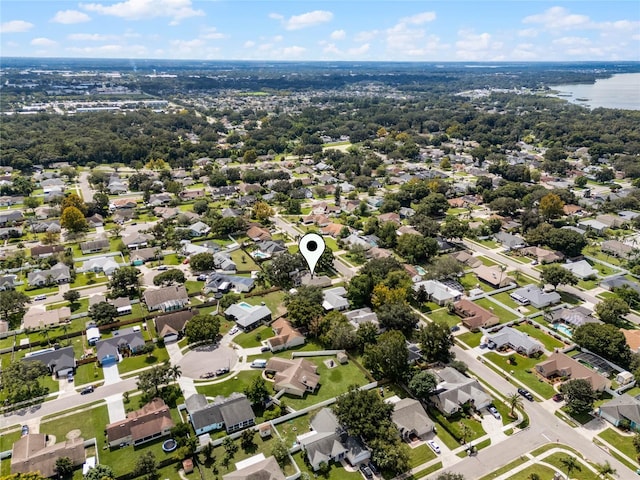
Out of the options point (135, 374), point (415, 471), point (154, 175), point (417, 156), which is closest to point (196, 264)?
point (135, 374)

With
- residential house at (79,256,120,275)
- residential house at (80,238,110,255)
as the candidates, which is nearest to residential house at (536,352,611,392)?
residential house at (79,256,120,275)

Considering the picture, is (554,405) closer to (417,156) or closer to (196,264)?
(196,264)

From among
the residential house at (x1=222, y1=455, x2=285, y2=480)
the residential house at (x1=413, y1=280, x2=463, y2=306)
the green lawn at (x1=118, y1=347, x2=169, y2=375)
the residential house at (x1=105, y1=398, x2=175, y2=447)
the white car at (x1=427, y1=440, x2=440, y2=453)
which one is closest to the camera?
the residential house at (x1=222, y1=455, x2=285, y2=480)

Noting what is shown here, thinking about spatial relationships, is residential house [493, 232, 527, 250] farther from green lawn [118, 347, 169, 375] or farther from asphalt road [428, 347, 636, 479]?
green lawn [118, 347, 169, 375]

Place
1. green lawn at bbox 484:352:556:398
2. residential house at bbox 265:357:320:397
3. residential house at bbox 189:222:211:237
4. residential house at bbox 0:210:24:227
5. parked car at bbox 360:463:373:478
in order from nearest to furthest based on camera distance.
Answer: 1. parked car at bbox 360:463:373:478
2. residential house at bbox 265:357:320:397
3. green lawn at bbox 484:352:556:398
4. residential house at bbox 189:222:211:237
5. residential house at bbox 0:210:24:227

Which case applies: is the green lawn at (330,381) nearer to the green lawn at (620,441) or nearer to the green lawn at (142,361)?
the green lawn at (142,361)

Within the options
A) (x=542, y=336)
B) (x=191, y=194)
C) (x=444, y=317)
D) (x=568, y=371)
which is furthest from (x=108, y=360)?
(x=191, y=194)
